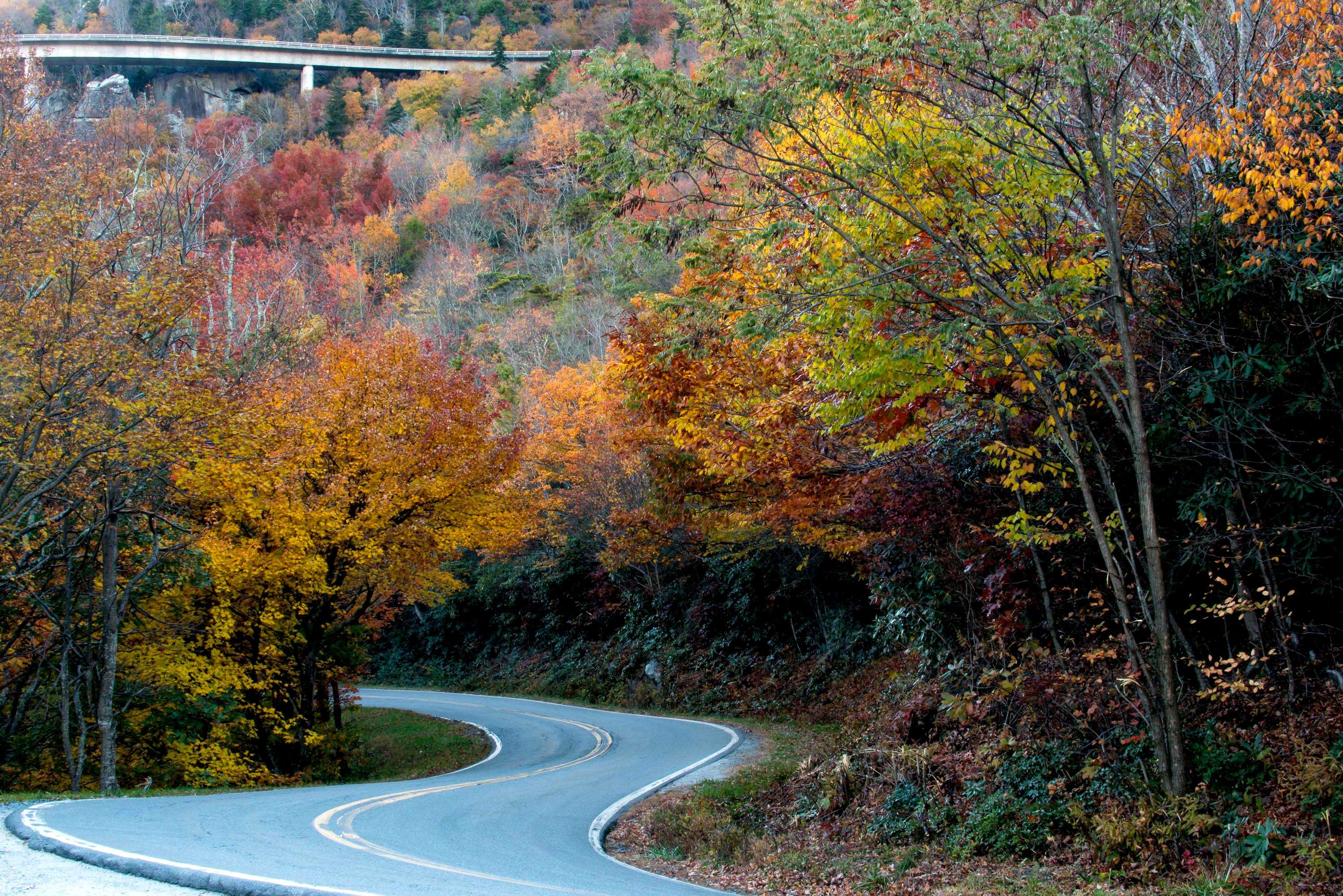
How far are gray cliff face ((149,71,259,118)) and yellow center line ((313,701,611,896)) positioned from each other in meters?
77.9

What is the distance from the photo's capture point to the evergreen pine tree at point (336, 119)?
76.3 m

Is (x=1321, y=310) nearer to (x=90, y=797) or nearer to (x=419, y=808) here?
(x=419, y=808)

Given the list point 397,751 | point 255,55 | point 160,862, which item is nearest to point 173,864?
point 160,862

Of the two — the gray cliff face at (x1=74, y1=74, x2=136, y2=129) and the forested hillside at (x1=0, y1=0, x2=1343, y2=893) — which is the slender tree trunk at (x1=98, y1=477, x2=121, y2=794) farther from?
the gray cliff face at (x1=74, y1=74, x2=136, y2=129)

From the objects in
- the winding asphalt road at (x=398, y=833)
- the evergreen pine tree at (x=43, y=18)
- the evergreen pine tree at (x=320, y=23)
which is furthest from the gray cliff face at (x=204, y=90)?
the winding asphalt road at (x=398, y=833)

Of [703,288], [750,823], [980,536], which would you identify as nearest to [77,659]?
[750,823]

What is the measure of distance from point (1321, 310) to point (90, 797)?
1470cm

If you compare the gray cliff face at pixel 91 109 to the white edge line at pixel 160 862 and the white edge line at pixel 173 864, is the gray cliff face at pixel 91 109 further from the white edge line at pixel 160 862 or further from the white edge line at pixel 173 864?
the white edge line at pixel 173 864

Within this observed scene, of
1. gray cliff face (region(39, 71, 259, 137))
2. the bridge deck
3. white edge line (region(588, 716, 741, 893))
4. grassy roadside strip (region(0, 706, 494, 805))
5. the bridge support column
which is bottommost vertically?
grassy roadside strip (region(0, 706, 494, 805))

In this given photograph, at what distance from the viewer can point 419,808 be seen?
457 inches

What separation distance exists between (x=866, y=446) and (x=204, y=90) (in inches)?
3500

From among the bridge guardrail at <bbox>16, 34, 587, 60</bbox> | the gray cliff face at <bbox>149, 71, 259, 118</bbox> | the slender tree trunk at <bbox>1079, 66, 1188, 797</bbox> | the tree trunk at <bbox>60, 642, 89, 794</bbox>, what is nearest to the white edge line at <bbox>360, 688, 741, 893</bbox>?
the slender tree trunk at <bbox>1079, 66, 1188, 797</bbox>

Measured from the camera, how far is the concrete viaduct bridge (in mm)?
72688

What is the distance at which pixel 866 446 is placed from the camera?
1047cm
